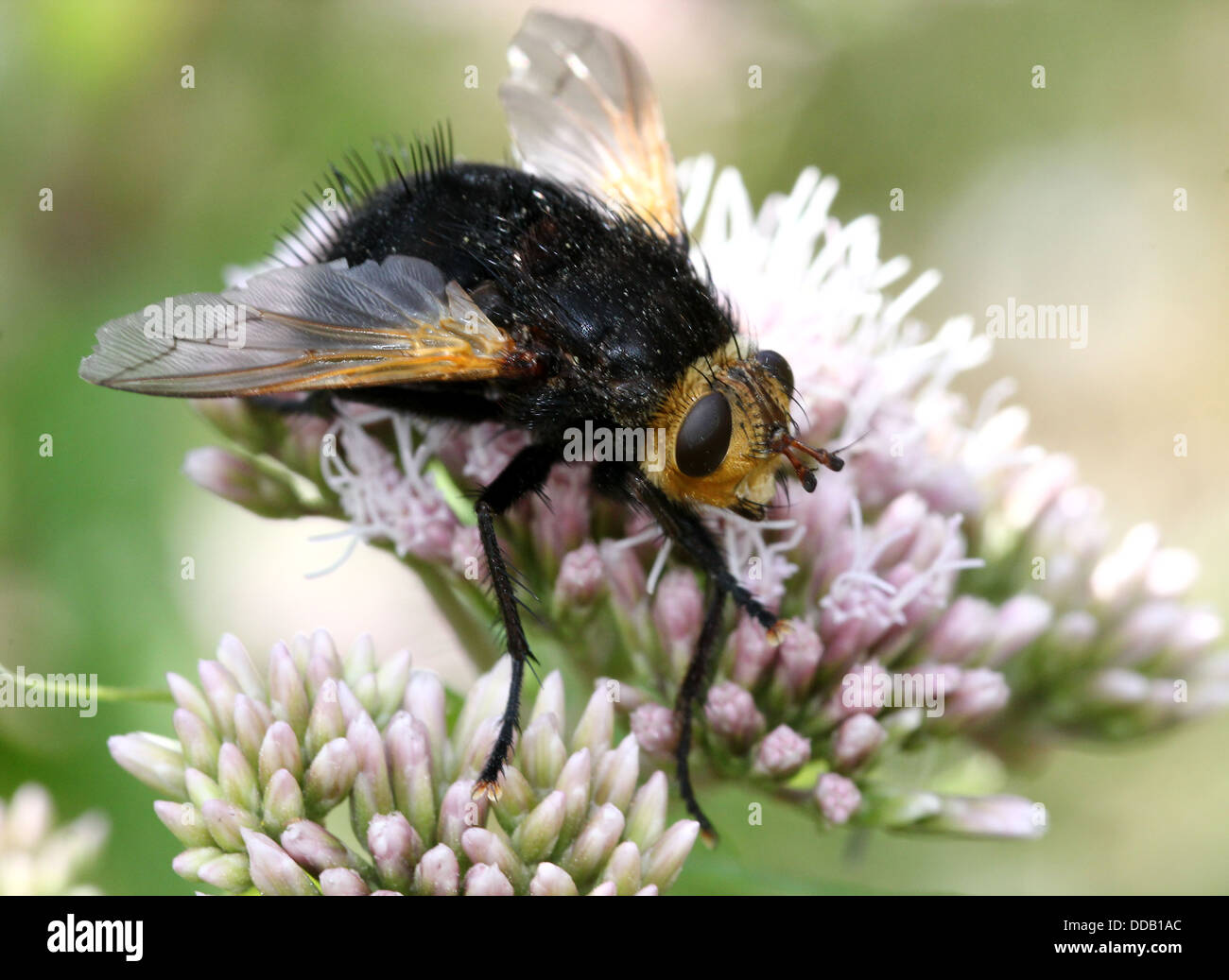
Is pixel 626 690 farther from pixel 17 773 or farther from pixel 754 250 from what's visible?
pixel 17 773

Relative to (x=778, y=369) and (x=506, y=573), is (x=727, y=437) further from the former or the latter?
(x=506, y=573)

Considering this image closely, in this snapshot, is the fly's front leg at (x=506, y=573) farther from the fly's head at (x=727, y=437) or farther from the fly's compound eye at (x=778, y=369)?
the fly's compound eye at (x=778, y=369)

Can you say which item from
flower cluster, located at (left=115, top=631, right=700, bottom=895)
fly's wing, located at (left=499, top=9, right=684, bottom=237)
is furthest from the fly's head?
fly's wing, located at (left=499, top=9, right=684, bottom=237)

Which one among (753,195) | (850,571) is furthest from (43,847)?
(753,195)

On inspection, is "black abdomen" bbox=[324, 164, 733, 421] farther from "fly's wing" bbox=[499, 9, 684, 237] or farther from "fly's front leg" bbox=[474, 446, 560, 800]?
"fly's wing" bbox=[499, 9, 684, 237]

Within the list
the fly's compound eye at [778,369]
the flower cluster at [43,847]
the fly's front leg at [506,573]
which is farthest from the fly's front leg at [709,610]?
the flower cluster at [43,847]
